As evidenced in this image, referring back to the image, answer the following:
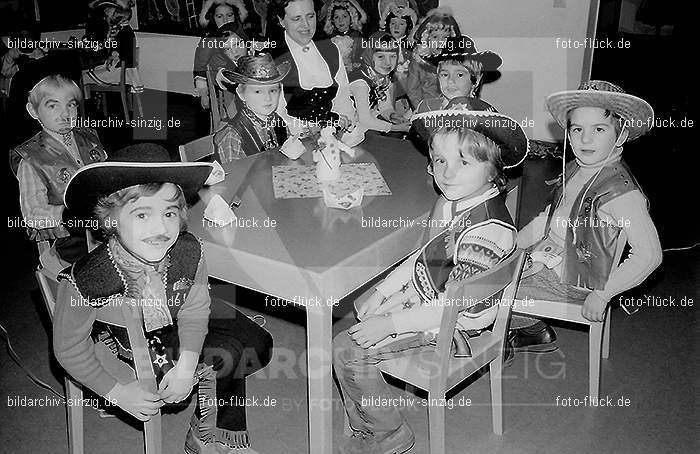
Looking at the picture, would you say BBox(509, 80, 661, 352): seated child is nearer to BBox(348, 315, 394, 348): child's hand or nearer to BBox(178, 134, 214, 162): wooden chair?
BBox(348, 315, 394, 348): child's hand

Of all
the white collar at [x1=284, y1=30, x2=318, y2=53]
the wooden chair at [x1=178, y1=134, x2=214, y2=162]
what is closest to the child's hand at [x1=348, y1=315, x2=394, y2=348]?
the wooden chair at [x1=178, y1=134, x2=214, y2=162]

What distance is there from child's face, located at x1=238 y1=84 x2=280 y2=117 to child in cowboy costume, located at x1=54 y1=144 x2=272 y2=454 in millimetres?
984

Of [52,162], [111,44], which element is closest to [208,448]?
[52,162]

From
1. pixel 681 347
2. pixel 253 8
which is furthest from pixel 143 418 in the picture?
pixel 253 8

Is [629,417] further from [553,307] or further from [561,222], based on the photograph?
[561,222]

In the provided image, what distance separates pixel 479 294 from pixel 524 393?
88cm

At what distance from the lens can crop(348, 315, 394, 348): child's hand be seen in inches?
81.0

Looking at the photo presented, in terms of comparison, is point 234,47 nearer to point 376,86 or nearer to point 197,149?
point 376,86

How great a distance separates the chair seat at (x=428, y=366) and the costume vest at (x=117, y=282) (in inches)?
22.1

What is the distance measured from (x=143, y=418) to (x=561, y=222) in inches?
55.2

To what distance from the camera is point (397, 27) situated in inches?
163

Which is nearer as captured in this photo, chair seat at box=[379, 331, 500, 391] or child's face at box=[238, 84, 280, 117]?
chair seat at box=[379, 331, 500, 391]

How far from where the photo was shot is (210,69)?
3902mm

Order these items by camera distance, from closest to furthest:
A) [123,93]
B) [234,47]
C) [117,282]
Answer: [117,282] < [234,47] < [123,93]
